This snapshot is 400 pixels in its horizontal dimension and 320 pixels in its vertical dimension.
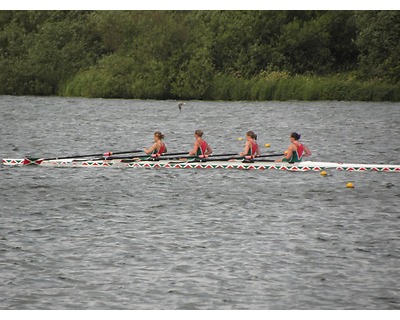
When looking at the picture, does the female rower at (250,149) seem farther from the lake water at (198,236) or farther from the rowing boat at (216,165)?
the lake water at (198,236)

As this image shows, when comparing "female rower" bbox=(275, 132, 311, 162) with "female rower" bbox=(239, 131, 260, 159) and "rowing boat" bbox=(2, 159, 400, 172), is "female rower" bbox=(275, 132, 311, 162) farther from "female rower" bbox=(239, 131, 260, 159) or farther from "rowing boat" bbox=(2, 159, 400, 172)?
"female rower" bbox=(239, 131, 260, 159)

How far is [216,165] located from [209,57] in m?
39.5

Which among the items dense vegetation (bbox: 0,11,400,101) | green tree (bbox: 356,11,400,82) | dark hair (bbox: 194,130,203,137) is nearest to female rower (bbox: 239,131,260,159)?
dark hair (bbox: 194,130,203,137)

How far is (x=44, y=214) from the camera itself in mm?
19625

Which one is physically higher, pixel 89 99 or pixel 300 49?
pixel 300 49

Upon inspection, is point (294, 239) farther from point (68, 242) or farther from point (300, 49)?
point (300, 49)

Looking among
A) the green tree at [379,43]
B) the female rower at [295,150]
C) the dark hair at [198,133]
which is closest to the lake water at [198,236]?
the female rower at [295,150]

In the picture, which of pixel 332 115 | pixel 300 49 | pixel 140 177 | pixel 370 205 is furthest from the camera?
pixel 300 49

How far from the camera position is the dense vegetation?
192 ft

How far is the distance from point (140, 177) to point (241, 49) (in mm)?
39557

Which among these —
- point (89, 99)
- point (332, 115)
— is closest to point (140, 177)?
point (332, 115)

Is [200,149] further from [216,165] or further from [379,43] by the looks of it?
[379,43]

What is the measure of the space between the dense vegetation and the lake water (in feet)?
85.5

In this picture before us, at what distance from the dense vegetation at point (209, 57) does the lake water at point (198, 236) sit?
26.1 meters
